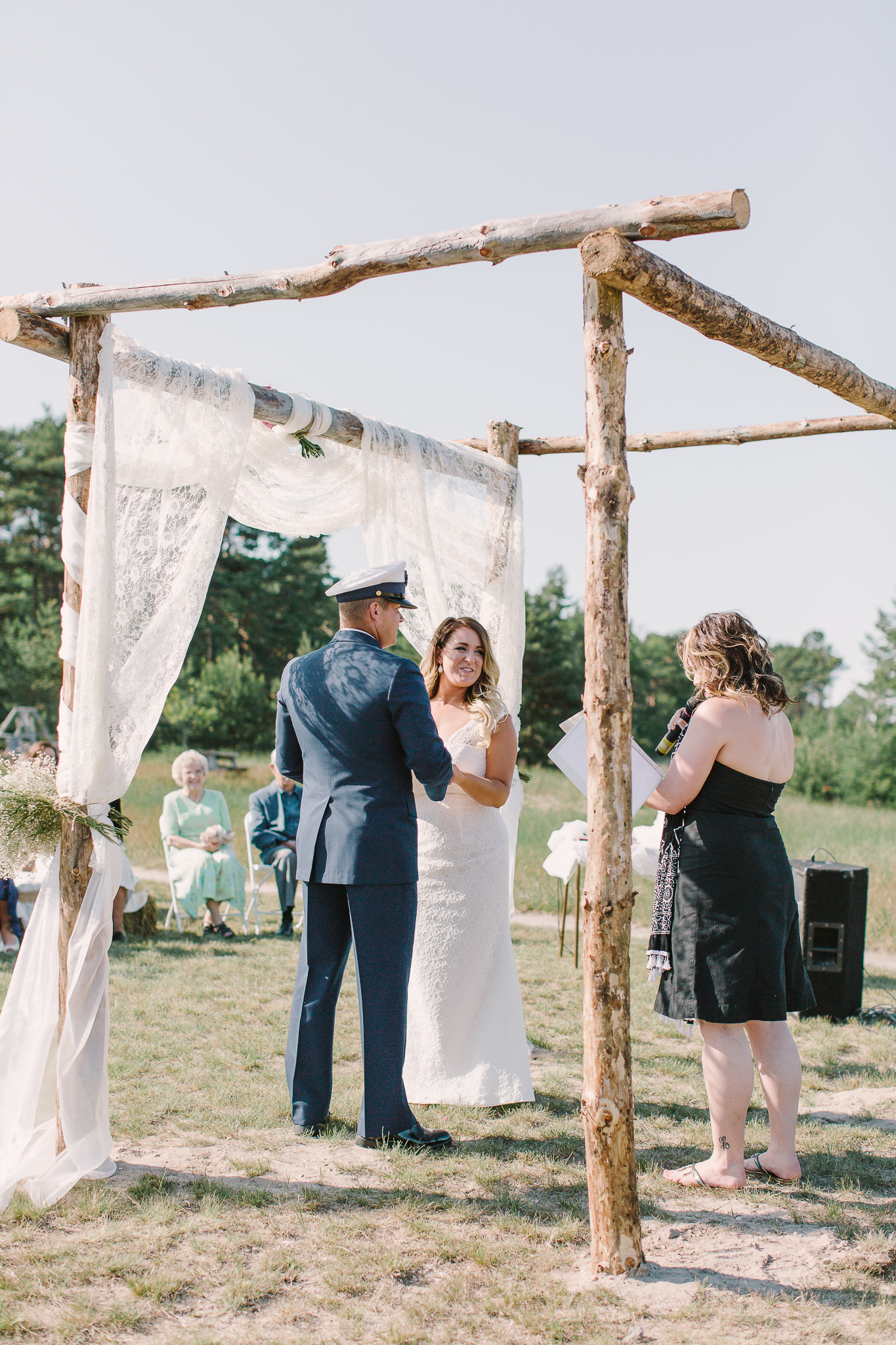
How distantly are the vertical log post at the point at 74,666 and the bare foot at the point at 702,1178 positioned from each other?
1.98 metres

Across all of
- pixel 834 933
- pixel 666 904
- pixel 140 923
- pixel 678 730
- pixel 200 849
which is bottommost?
pixel 140 923

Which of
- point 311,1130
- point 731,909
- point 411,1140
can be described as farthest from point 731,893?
point 311,1130

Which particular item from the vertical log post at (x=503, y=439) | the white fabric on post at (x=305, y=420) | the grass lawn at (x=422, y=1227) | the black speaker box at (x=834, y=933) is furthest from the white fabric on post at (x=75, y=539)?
the black speaker box at (x=834, y=933)

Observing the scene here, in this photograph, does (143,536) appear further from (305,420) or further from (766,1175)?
(766,1175)

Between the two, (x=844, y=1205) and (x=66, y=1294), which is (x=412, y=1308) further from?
(x=844, y=1205)

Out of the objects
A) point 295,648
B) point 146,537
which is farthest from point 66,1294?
point 295,648

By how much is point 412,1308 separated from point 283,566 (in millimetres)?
34205

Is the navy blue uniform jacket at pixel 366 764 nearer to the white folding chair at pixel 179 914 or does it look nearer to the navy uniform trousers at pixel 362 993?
the navy uniform trousers at pixel 362 993

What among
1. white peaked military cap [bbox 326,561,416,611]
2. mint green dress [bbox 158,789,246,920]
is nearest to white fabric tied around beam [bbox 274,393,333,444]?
white peaked military cap [bbox 326,561,416,611]

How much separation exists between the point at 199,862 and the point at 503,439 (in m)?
4.49

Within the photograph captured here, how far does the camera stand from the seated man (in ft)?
26.9

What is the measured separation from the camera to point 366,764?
356 centimetres

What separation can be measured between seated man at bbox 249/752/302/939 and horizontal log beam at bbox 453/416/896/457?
383 cm

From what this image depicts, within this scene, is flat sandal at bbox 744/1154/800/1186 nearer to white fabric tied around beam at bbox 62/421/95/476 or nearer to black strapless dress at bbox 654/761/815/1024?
black strapless dress at bbox 654/761/815/1024
